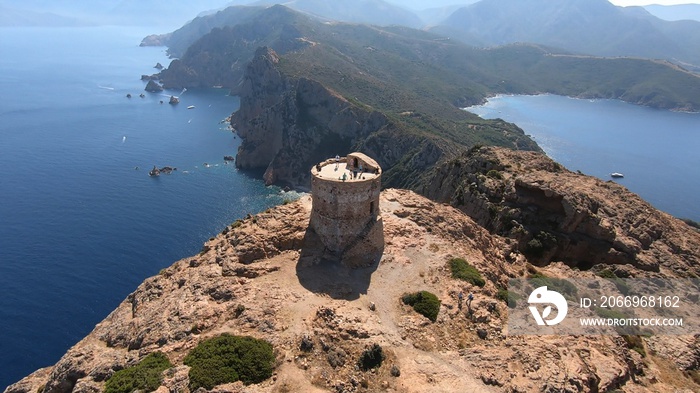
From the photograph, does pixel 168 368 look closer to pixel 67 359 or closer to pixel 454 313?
pixel 67 359

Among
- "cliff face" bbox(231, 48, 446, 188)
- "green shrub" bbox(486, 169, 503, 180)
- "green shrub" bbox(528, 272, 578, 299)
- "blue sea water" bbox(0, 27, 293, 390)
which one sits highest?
"green shrub" bbox(486, 169, 503, 180)

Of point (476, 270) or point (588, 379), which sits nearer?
point (588, 379)

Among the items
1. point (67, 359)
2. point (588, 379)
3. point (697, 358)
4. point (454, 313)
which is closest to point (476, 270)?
point (454, 313)

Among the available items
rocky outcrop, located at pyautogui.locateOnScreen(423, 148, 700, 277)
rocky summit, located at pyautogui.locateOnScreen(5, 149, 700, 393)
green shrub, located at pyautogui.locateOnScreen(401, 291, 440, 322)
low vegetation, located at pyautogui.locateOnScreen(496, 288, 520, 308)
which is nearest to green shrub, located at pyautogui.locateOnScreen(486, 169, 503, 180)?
rocky outcrop, located at pyautogui.locateOnScreen(423, 148, 700, 277)
